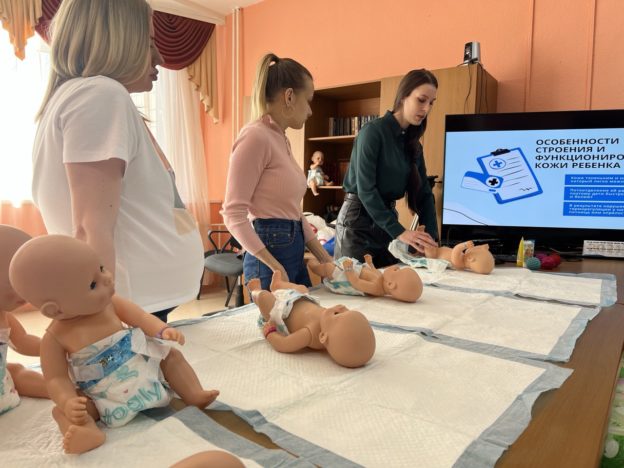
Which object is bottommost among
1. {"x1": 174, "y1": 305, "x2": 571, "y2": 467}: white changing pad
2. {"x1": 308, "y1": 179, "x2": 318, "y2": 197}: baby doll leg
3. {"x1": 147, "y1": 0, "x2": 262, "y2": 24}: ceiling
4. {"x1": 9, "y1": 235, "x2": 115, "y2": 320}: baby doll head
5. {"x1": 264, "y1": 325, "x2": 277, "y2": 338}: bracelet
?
{"x1": 174, "y1": 305, "x2": 571, "y2": 467}: white changing pad

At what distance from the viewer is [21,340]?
2.29 ft

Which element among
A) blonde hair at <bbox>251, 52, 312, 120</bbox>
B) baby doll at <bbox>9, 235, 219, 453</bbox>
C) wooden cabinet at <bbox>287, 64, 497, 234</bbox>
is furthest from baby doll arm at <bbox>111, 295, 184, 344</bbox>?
wooden cabinet at <bbox>287, 64, 497, 234</bbox>

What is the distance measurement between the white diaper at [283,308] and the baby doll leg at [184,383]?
28 centimetres

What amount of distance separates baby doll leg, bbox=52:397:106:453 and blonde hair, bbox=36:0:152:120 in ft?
2.00

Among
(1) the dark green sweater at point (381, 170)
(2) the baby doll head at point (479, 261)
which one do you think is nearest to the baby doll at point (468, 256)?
(2) the baby doll head at point (479, 261)

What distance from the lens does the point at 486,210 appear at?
2459 millimetres

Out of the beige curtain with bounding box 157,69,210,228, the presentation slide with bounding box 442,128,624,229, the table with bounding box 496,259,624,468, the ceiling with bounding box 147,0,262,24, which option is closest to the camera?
the table with bounding box 496,259,624,468

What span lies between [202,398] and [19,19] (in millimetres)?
3785

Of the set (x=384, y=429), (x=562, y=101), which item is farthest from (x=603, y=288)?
(x=562, y=101)

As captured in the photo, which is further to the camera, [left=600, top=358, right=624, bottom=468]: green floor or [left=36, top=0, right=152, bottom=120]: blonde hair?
[left=36, top=0, right=152, bottom=120]: blonde hair

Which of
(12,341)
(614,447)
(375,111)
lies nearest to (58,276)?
(12,341)

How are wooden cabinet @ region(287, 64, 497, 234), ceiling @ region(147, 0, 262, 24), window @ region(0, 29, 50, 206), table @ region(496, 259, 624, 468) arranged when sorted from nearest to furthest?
table @ region(496, 259, 624, 468) → wooden cabinet @ region(287, 64, 497, 234) → window @ region(0, 29, 50, 206) → ceiling @ region(147, 0, 262, 24)

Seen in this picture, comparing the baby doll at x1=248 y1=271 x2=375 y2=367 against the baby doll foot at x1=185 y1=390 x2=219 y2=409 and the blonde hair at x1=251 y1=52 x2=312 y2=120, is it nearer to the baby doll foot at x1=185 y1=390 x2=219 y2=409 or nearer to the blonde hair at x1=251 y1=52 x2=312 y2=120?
the baby doll foot at x1=185 y1=390 x2=219 y2=409

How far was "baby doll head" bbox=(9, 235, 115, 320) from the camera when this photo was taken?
0.55 metres
